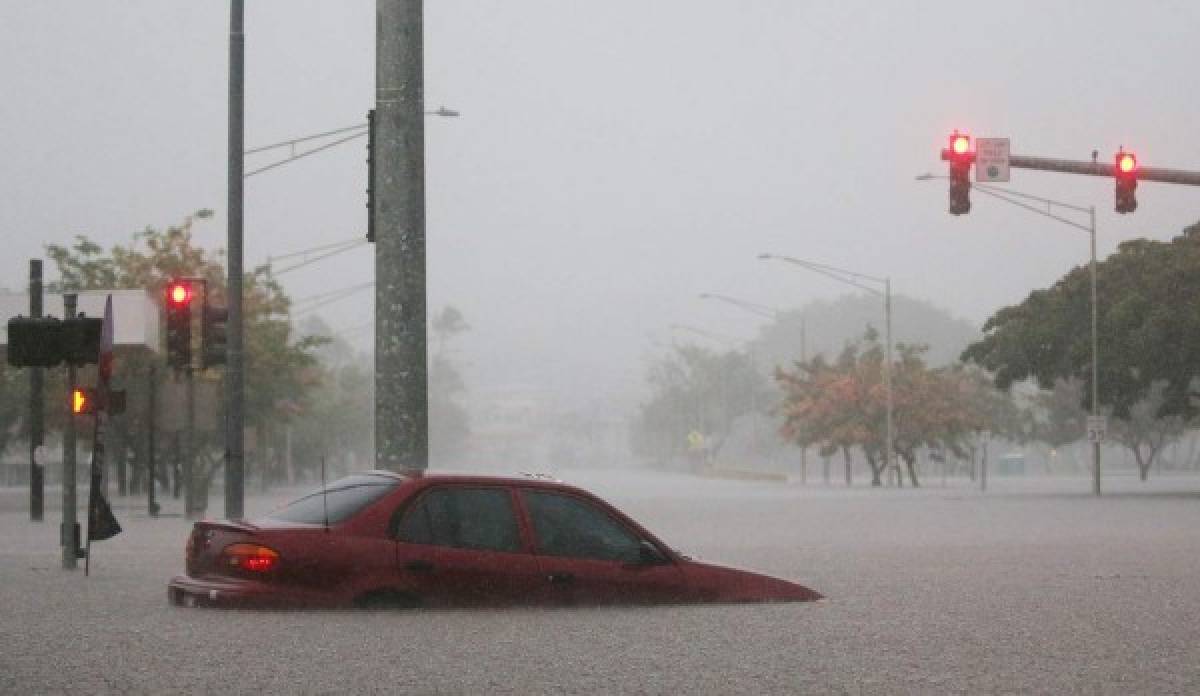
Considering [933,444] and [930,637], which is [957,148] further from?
[933,444]

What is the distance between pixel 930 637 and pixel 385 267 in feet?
19.1

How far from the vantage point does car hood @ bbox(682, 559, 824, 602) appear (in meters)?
18.1

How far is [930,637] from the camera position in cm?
1548

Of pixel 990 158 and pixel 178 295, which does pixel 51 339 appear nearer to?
pixel 178 295

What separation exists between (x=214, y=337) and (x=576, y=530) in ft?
60.3

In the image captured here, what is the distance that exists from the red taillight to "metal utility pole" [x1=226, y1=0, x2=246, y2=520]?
1778 centimetres

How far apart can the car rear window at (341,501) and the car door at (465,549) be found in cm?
36

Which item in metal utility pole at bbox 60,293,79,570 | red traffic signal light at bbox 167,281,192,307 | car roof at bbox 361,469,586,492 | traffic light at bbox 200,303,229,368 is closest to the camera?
car roof at bbox 361,469,586,492

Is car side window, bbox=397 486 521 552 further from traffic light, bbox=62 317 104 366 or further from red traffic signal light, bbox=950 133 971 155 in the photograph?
red traffic signal light, bbox=950 133 971 155

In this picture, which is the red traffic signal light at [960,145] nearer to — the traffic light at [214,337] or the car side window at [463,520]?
the traffic light at [214,337]

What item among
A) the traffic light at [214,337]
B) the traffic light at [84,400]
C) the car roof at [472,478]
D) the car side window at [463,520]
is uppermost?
the traffic light at [214,337]

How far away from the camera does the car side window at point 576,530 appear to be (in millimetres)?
17453

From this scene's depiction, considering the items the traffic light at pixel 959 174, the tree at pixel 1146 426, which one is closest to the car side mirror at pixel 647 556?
the traffic light at pixel 959 174

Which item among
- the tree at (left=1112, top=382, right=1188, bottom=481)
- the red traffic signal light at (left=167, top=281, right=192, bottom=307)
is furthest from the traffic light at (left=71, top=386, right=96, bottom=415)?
the tree at (left=1112, top=382, right=1188, bottom=481)
